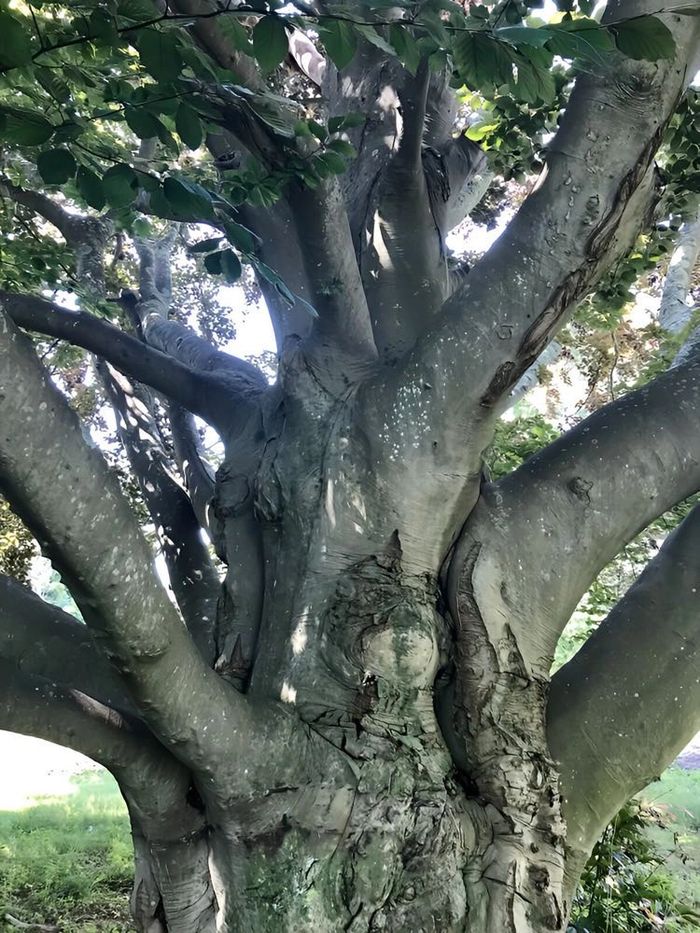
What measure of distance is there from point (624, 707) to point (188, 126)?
2.10m

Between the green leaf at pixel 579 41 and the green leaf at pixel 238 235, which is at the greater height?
the green leaf at pixel 238 235

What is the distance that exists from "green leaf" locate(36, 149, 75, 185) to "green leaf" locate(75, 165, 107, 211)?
7 cm

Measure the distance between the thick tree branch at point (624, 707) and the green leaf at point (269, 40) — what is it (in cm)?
204

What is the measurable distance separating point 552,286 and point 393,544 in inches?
39.1

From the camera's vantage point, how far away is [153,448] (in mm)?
3725

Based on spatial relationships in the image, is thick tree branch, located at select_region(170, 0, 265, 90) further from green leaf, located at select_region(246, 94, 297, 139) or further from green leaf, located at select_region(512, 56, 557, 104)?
green leaf, located at select_region(512, 56, 557, 104)

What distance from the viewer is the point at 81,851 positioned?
605cm

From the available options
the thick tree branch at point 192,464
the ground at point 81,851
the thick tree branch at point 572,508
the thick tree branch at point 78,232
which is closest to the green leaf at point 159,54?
the thick tree branch at point 572,508

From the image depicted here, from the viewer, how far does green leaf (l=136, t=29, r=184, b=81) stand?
4.38 feet

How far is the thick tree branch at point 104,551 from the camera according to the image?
4.66 ft

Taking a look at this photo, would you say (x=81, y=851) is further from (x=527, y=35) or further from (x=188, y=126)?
(x=527, y=35)

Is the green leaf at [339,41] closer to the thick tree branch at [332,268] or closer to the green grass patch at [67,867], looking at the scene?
the thick tree branch at [332,268]

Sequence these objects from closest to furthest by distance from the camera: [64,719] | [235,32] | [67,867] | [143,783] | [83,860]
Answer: [235,32] < [64,719] < [143,783] < [67,867] < [83,860]

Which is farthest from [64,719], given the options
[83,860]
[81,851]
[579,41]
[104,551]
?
[81,851]
